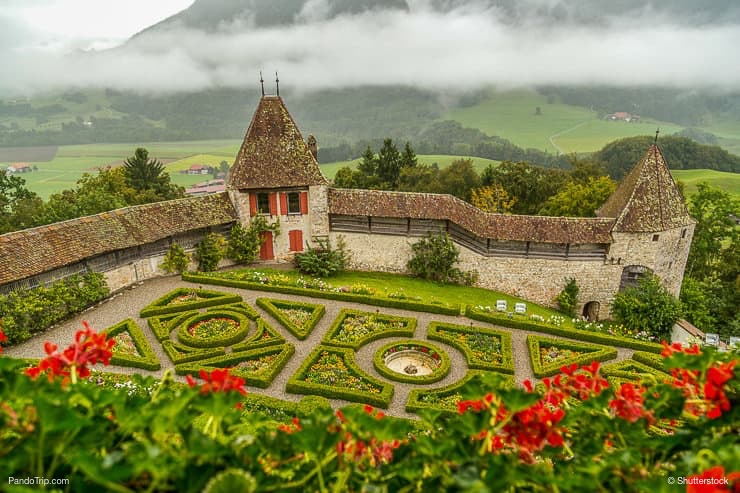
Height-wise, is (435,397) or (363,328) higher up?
(363,328)

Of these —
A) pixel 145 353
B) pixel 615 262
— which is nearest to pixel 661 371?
pixel 615 262

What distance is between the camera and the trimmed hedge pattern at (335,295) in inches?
941

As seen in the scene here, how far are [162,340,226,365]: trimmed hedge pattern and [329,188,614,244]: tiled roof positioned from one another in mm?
13549

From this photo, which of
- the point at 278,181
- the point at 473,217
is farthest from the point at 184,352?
the point at 473,217

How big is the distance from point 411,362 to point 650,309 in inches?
603

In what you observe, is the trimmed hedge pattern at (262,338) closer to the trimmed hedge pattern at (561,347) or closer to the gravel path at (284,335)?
the gravel path at (284,335)

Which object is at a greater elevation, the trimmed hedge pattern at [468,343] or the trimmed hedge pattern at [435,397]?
the trimmed hedge pattern at [468,343]

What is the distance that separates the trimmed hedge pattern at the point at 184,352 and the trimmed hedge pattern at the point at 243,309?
3.05m

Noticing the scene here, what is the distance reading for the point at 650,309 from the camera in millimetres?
25531

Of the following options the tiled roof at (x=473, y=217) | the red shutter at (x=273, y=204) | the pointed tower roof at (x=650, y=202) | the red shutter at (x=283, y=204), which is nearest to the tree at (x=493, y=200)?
the tiled roof at (x=473, y=217)

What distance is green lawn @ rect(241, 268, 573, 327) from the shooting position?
1071 inches

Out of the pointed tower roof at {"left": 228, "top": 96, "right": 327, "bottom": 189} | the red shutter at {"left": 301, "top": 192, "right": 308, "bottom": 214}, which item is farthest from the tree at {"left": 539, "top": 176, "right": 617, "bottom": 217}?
the red shutter at {"left": 301, "top": 192, "right": 308, "bottom": 214}

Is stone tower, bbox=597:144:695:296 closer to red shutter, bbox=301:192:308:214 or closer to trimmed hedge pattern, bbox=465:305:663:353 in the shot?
trimmed hedge pattern, bbox=465:305:663:353

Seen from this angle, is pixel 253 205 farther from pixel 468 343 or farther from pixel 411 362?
pixel 468 343
